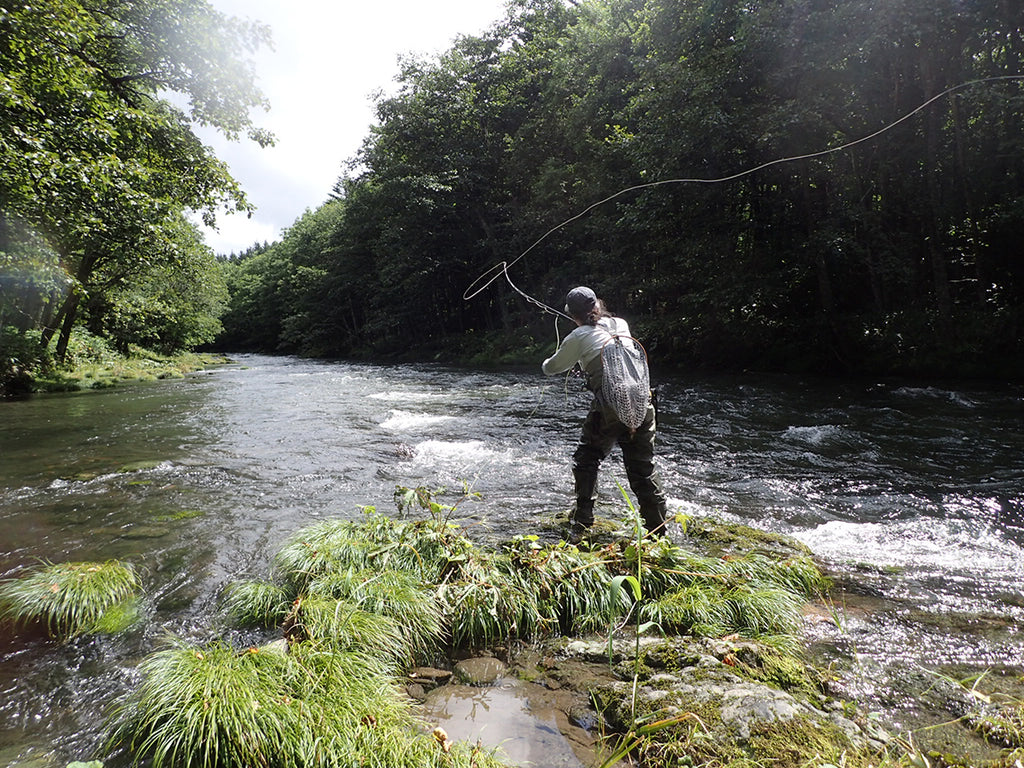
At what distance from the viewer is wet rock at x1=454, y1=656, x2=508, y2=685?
2869mm

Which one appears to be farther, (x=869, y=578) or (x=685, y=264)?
(x=685, y=264)

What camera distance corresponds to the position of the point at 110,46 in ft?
45.6

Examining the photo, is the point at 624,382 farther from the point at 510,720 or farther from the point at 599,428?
the point at 510,720

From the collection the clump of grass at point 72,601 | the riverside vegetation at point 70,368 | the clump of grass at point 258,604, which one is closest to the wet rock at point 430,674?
the clump of grass at point 258,604

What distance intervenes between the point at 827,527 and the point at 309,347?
6028 centimetres

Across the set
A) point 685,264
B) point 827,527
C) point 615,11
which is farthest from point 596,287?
point 827,527

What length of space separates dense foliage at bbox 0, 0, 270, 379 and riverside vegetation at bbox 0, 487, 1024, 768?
31.0 feet

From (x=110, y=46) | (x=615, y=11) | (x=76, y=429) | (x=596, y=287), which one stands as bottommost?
(x=76, y=429)

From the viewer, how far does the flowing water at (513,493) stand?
3.00 metres

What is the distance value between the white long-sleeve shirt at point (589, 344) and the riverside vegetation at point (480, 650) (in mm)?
1594

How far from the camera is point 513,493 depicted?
21.0 ft

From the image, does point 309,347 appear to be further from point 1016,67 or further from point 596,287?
point 1016,67

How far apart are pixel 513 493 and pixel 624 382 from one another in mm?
2649

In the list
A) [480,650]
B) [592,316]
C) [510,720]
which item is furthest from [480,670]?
[592,316]
